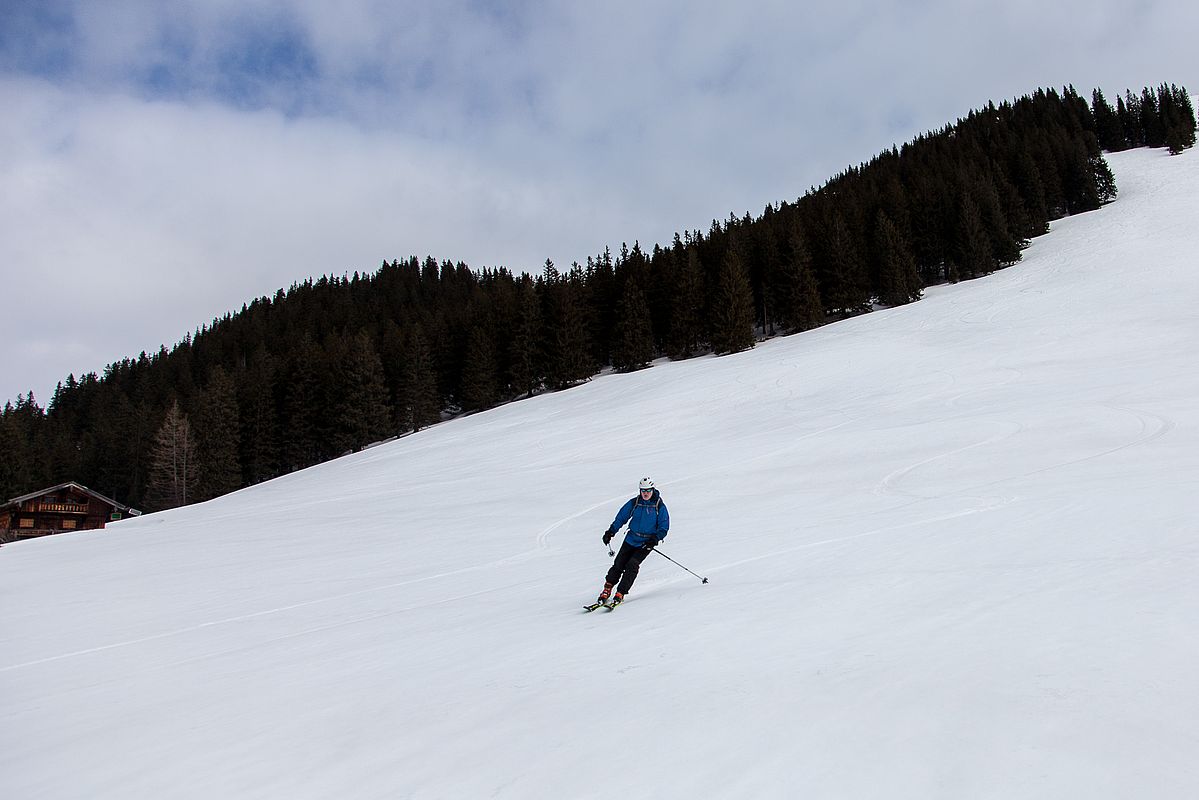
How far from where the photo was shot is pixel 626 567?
8.62 meters

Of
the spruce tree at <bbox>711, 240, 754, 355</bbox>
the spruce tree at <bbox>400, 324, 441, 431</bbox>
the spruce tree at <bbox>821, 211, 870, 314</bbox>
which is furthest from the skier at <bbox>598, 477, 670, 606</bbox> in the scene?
the spruce tree at <bbox>821, 211, 870, 314</bbox>

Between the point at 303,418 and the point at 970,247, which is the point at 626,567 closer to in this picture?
the point at 303,418

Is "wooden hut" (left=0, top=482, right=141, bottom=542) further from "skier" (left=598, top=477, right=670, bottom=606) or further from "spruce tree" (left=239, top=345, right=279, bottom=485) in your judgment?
"skier" (left=598, top=477, right=670, bottom=606)

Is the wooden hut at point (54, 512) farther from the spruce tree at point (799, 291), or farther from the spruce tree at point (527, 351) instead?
the spruce tree at point (799, 291)

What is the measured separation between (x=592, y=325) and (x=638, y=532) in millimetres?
56276

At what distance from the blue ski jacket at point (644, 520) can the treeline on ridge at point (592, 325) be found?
142ft

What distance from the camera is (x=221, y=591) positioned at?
1169 centimetres

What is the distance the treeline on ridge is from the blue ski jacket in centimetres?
4338

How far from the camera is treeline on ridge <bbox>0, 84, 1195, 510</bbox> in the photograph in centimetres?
5559

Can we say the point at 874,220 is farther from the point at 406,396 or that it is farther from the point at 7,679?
the point at 7,679

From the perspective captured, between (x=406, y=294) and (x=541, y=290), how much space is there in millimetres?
57255

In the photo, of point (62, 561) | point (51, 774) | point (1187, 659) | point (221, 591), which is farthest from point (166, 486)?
point (1187, 659)

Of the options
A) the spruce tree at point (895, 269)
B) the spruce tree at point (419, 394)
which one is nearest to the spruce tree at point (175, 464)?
the spruce tree at point (419, 394)

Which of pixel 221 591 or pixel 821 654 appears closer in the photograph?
Answer: pixel 821 654
